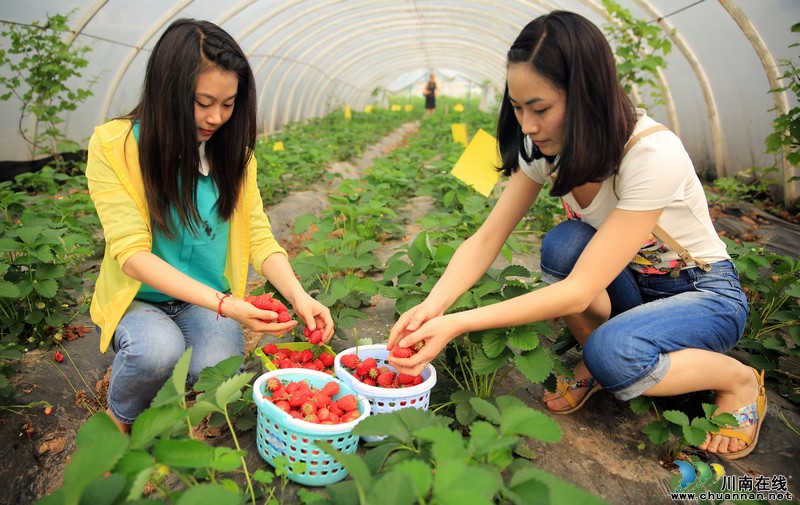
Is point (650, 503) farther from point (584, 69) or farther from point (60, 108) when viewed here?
point (60, 108)

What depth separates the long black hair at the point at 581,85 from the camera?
160cm

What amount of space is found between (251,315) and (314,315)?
0.94ft

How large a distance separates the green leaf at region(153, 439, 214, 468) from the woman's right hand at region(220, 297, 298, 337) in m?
0.68

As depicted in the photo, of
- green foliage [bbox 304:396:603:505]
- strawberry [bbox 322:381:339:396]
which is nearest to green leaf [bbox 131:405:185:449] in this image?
green foliage [bbox 304:396:603:505]

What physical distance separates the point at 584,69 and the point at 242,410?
4.90 ft

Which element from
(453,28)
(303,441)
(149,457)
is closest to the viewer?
(149,457)

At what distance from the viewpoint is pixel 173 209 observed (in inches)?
82.4

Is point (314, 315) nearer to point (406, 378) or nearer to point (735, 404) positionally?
point (406, 378)

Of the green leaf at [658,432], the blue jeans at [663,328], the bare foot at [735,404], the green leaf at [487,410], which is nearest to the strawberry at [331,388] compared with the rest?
the green leaf at [487,410]

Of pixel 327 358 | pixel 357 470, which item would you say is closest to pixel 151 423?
pixel 357 470

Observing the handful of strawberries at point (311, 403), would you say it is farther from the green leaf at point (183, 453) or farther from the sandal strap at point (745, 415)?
the sandal strap at point (745, 415)

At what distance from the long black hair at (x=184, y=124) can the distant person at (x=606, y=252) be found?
897 mm

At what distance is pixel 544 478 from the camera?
3.81ft

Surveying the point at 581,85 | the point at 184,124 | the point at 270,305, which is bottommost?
the point at 270,305
